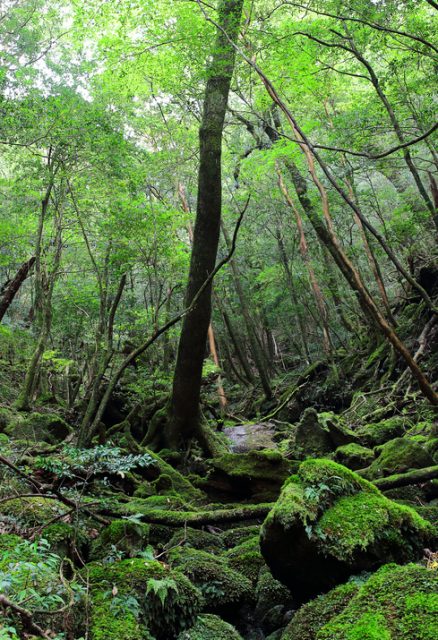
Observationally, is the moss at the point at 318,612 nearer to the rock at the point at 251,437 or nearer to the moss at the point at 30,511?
the moss at the point at 30,511

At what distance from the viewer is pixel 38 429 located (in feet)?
31.0

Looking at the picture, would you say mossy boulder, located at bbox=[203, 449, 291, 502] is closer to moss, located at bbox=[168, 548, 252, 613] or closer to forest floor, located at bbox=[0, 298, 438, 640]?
forest floor, located at bbox=[0, 298, 438, 640]

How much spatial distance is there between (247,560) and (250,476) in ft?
6.67

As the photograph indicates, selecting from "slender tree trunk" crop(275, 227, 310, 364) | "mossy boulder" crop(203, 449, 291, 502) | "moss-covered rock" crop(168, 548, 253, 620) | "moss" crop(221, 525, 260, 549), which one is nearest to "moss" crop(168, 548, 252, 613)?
"moss-covered rock" crop(168, 548, 253, 620)

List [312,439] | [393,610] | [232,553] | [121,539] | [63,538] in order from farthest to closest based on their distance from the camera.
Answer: [312,439], [232,553], [121,539], [63,538], [393,610]

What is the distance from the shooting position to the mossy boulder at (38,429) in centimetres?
903

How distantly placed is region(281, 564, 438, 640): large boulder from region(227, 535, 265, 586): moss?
1.19 metres

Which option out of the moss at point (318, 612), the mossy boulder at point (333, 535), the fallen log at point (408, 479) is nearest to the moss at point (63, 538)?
the mossy boulder at point (333, 535)

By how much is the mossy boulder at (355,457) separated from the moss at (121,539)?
12.0 ft

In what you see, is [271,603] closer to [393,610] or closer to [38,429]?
[393,610]

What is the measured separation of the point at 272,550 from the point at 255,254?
76.4 ft

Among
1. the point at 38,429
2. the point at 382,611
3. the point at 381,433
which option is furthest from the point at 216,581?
the point at 38,429

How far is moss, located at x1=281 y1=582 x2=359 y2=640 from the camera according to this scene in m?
2.89

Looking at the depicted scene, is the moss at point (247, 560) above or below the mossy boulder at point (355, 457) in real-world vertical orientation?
below
